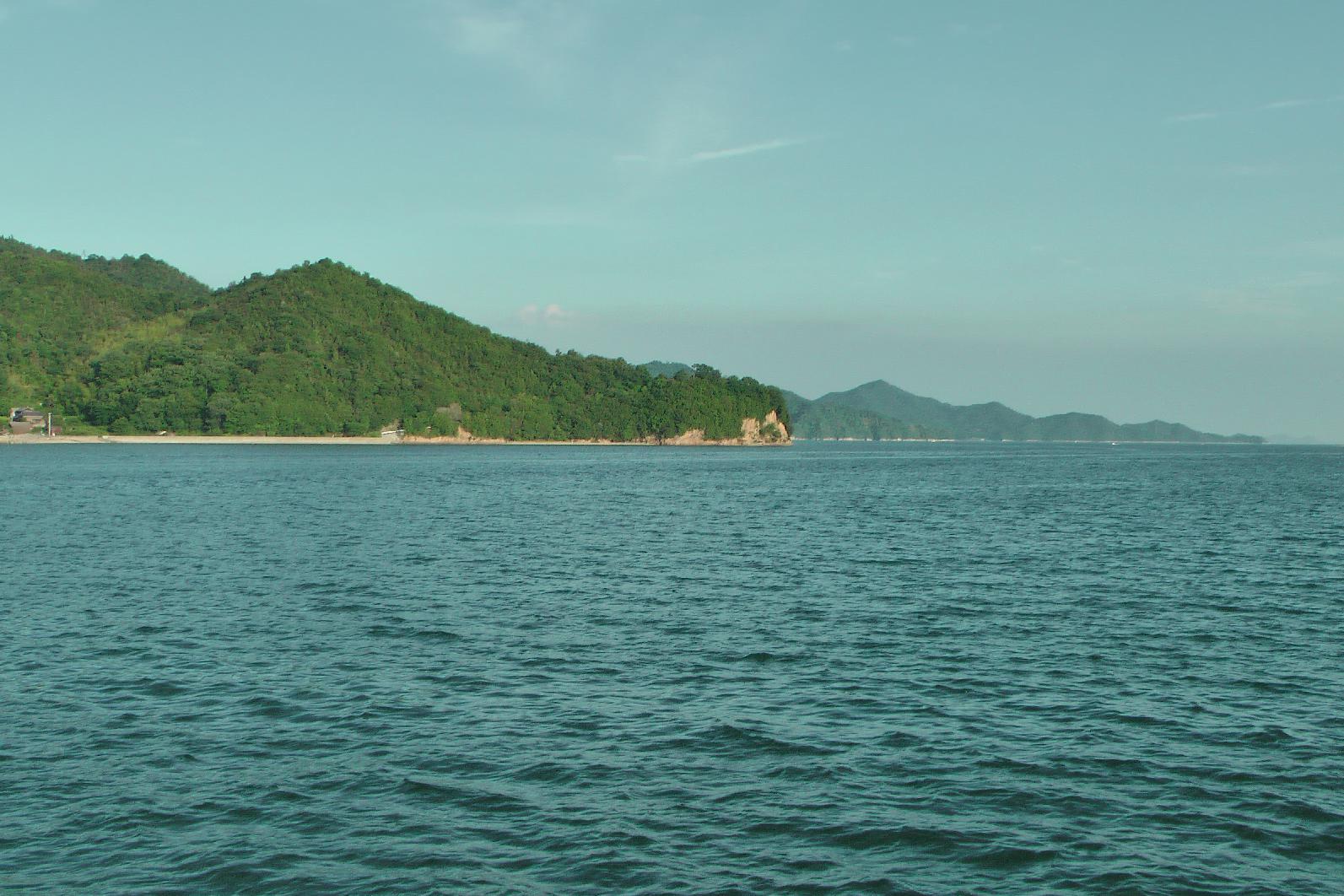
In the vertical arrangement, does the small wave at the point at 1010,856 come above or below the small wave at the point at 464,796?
below

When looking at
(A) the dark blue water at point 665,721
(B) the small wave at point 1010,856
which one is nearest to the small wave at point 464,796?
(A) the dark blue water at point 665,721

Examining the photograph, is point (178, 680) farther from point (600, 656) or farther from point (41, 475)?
point (41, 475)

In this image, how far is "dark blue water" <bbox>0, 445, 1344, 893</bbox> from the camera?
1513cm

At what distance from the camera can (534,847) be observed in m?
15.3

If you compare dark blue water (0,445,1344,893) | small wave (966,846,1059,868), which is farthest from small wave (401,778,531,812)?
small wave (966,846,1059,868)

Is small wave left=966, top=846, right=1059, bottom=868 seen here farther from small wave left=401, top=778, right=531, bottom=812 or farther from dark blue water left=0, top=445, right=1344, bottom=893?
small wave left=401, top=778, right=531, bottom=812

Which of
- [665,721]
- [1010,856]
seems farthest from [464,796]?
[1010,856]

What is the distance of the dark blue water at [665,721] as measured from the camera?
15133mm

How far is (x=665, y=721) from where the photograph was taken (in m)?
22.0

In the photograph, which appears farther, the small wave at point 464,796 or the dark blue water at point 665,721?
the small wave at point 464,796

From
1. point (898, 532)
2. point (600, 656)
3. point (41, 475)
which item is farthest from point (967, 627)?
point (41, 475)

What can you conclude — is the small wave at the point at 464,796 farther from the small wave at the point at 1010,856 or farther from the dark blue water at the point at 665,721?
the small wave at the point at 1010,856

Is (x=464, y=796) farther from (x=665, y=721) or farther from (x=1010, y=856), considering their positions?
(x=1010, y=856)

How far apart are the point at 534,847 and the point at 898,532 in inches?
2169
